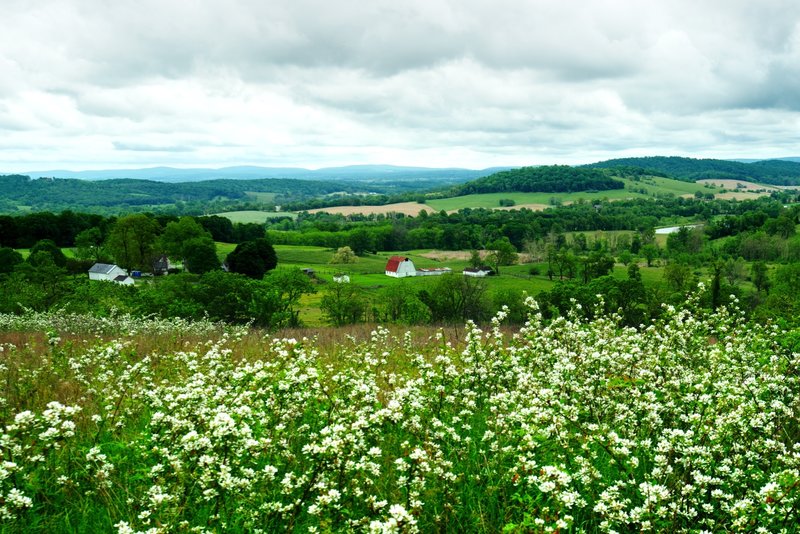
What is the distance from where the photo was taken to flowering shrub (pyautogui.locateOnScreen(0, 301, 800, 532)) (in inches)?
155

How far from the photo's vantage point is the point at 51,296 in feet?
137

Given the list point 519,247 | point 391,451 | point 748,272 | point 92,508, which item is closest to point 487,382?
point 391,451

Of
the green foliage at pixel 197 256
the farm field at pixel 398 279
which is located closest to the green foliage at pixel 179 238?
the green foliage at pixel 197 256

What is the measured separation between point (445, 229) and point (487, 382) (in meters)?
Answer: 137

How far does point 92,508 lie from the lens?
15.5 ft

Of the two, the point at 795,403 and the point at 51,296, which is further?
the point at 51,296

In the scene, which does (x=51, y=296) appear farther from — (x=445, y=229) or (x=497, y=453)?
(x=445, y=229)

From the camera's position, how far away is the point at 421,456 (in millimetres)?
3879

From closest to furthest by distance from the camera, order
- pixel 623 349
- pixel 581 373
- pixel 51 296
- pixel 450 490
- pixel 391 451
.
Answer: pixel 450 490 → pixel 391 451 → pixel 581 373 → pixel 623 349 → pixel 51 296

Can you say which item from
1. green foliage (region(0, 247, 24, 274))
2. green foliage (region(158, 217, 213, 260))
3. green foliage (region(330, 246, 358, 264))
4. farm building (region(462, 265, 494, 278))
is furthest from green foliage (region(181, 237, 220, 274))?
farm building (region(462, 265, 494, 278))

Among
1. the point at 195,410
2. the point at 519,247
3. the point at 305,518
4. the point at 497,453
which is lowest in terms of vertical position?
the point at 519,247

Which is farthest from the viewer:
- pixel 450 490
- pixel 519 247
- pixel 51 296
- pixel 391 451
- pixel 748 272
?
pixel 519 247

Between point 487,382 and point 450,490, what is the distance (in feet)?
10.1

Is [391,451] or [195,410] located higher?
[195,410]
